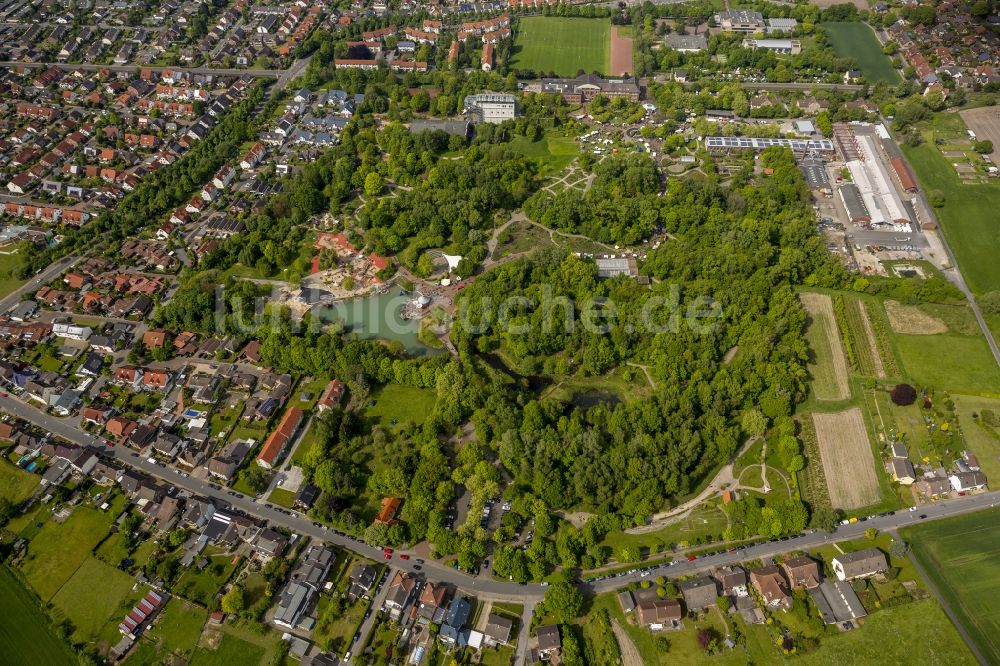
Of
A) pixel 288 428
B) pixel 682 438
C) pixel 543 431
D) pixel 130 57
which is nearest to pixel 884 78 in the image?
pixel 682 438

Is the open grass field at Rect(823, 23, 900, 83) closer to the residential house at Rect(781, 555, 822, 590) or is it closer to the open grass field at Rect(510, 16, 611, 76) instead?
the open grass field at Rect(510, 16, 611, 76)

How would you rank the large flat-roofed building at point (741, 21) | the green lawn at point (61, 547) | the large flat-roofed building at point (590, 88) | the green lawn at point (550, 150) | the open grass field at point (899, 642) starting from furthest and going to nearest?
1. the large flat-roofed building at point (741, 21)
2. the large flat-roofed building at point (590, 88)
3. the green lawn at point (550, 150)
4. the green lawn at point (61, 547)
5. the open grass field at point (899, 642)

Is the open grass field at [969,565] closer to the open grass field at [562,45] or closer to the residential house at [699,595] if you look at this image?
the residential house at [699,595]

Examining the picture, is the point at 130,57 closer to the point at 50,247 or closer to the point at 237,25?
the point at 237,25

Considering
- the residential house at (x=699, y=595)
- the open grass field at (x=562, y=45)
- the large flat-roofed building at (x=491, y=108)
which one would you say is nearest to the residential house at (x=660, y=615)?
the residential house at (x=699, y=595)

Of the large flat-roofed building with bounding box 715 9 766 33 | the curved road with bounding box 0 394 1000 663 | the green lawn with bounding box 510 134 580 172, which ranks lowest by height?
the curved road with bounding box 0 394 1000 663

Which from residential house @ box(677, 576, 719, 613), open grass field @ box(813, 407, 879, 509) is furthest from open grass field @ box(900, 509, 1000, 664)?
residential house @ box(677, 576, 719, 613)
